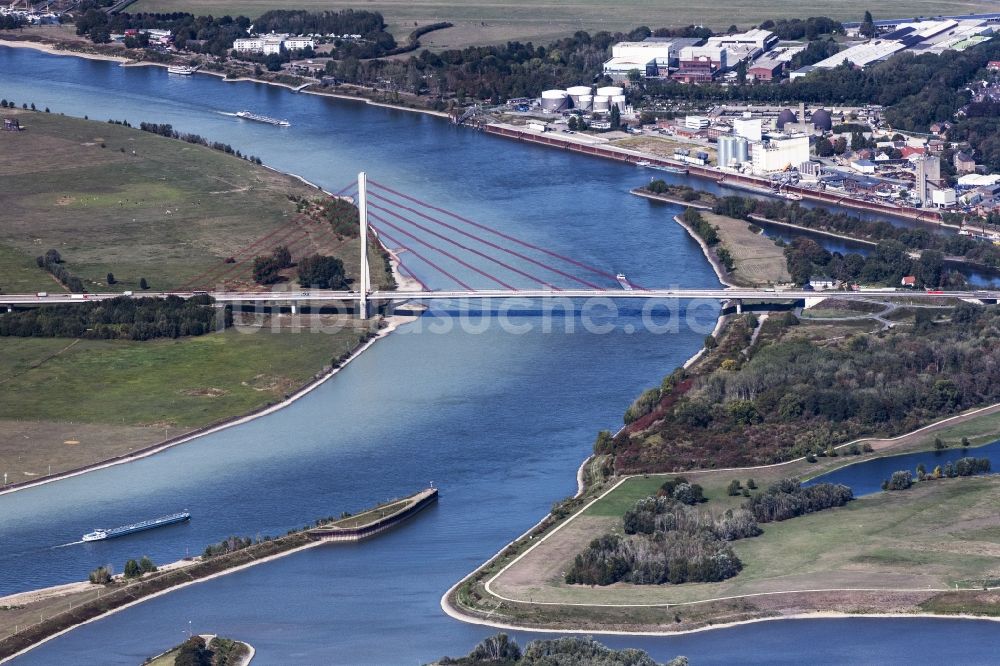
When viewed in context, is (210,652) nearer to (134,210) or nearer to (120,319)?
(120,319)

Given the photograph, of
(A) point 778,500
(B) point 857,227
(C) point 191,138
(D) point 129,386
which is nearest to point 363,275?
(D) point 129,386

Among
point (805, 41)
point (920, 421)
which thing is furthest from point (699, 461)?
point (805, 41)

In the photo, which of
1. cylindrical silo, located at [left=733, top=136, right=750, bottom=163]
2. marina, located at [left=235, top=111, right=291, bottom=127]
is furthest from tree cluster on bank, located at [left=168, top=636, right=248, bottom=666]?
marina, located at [left=235, top=111, right=291, bottom=127]

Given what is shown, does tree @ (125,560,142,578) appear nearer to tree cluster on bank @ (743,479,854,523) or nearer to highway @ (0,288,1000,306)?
tree cluster on bank @ (743,479,854,523)

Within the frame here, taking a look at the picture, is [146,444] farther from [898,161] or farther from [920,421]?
[898,161]

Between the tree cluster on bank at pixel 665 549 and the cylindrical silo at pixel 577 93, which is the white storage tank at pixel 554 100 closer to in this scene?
the cylindrical silo at pixel 577 93

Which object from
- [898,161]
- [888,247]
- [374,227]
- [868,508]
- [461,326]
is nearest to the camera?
[868,508]
